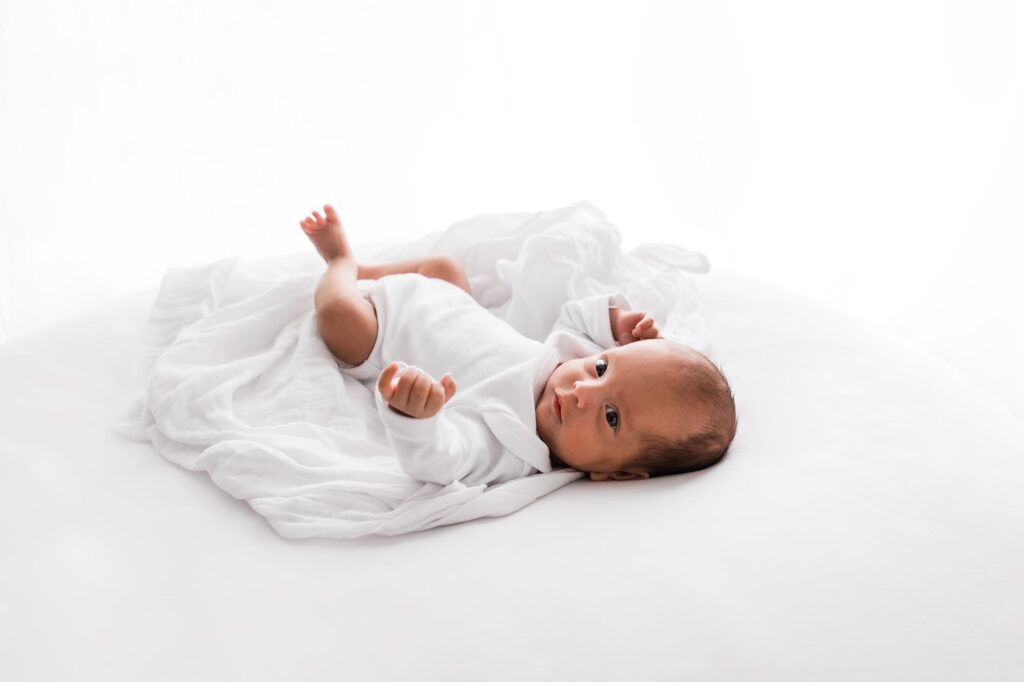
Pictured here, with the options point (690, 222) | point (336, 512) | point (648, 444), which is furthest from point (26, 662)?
point (690, 222)

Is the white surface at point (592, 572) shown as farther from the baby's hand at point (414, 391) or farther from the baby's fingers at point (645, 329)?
the baby's fingers at point (645, 329)

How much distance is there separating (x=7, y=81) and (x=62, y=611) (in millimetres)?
1827

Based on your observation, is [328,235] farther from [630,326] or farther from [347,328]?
[630,326]

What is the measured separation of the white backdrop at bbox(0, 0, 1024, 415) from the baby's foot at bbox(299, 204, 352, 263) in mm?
1056

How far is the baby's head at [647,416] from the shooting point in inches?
51.9

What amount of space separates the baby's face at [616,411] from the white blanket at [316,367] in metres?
0.05

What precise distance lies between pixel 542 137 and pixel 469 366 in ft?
4.92

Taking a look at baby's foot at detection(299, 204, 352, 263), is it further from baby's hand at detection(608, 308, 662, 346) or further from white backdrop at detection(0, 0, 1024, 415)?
white backdrop at detection(0, 0, 1024, 415)

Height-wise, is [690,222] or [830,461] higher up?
[830,461]

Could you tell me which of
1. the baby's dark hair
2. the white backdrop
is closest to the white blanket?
the baby's dark hair

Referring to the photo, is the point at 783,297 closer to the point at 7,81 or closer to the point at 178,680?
the point at 178,680

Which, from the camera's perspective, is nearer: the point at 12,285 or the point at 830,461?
the point at 830,461

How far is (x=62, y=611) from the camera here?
1.03 meters

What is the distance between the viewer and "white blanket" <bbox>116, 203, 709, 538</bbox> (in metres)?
1.25
